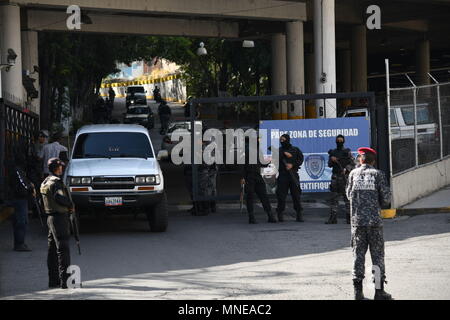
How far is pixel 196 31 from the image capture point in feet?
135

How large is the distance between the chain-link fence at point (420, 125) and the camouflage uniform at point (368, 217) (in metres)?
10.4

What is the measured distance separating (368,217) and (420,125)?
12.3 meters

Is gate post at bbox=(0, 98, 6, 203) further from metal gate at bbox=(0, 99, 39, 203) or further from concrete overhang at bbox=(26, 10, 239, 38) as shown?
concrete overhang at bbox=(26, 10, 239, 38)

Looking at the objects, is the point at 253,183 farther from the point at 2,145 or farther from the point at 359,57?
the point at 359,57

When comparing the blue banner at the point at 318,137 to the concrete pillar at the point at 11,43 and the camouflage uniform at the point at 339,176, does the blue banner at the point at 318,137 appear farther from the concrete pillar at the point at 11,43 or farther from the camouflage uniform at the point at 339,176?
the concrete pillar at the point at 11,43

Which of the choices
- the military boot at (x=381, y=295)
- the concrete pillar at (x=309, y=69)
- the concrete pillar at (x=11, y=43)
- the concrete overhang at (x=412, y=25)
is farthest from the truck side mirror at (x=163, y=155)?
the concrete pillar at (x=309, y=69)

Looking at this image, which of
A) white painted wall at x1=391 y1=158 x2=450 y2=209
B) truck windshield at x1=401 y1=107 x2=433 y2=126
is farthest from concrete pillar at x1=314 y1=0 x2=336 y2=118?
white painted wall at x1=391 y1=158 x2=450 y2=209

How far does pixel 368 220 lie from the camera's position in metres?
10.8

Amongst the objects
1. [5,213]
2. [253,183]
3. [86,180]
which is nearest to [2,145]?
[5,213]

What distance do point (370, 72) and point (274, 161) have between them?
55.2 meters

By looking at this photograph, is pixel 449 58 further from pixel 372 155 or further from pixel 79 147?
Answer: pixel 372 155

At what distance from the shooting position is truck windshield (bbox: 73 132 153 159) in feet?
60.8

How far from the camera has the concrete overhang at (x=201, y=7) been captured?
1192 inches

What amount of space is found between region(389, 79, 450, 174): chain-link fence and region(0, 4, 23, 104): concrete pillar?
1204 cm
